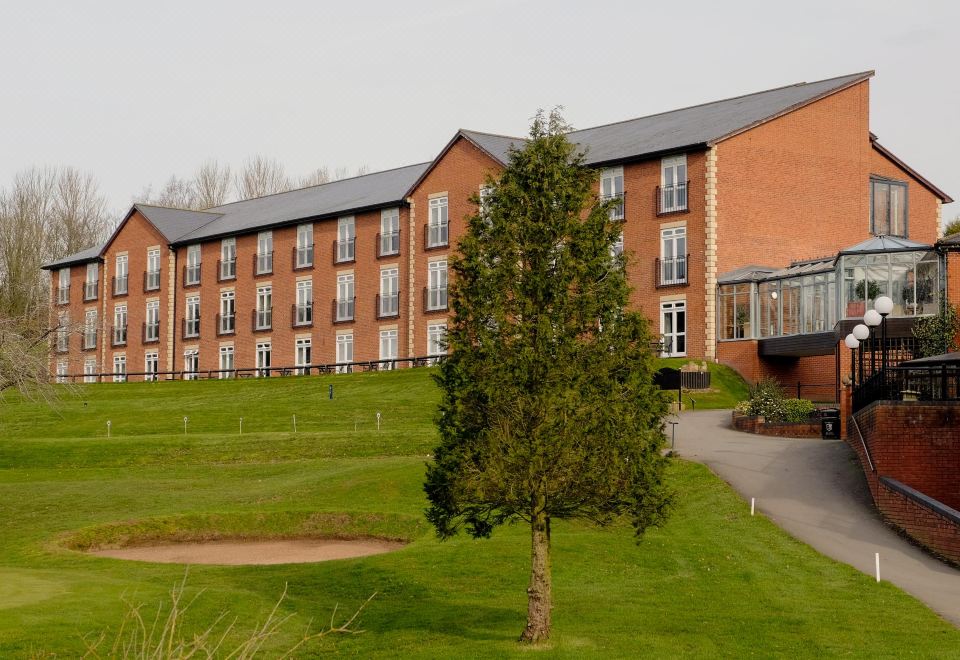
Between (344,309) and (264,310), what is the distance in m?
5.94

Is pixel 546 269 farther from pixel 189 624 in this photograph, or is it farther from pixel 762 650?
pixel 189 624

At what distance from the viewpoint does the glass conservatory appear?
133ft

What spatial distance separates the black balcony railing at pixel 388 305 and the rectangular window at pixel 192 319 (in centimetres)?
1388

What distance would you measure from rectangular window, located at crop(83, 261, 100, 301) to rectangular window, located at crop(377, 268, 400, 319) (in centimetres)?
2414

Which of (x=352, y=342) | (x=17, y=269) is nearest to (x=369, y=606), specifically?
(x=352, y=342)

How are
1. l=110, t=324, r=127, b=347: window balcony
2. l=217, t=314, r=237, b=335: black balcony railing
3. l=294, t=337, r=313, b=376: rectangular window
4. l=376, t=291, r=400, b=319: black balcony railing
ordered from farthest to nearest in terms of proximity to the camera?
l=110, t=324, r=127, b=347: window balcony < l=217, t=314, r=237, b=335: black balcony railing < l=294, t=337, r=313, b=376: rectangular window < l=376, t=291, r=400, b=319: black balcony railing

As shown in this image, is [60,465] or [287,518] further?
[60,465]

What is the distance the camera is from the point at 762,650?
15102mm

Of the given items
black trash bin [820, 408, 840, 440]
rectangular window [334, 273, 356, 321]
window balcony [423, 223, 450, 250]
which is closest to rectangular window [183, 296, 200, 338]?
rectangular window [334, 273, 356, 321]

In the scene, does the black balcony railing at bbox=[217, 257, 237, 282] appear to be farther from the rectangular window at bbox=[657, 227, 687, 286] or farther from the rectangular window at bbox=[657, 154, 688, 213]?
the rectangular window at bbox=[657, 154, 688, 213]

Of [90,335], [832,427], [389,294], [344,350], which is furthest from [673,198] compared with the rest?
[90,335]

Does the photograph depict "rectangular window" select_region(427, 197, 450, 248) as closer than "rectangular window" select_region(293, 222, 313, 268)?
Yes

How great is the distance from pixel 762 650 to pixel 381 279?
1809 inches

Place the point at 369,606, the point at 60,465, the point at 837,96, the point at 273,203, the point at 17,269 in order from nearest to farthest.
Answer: the point at 369,606 < the point at 60,465 < the point at 837,96 < the point at 273,203 < the point at 17,269
